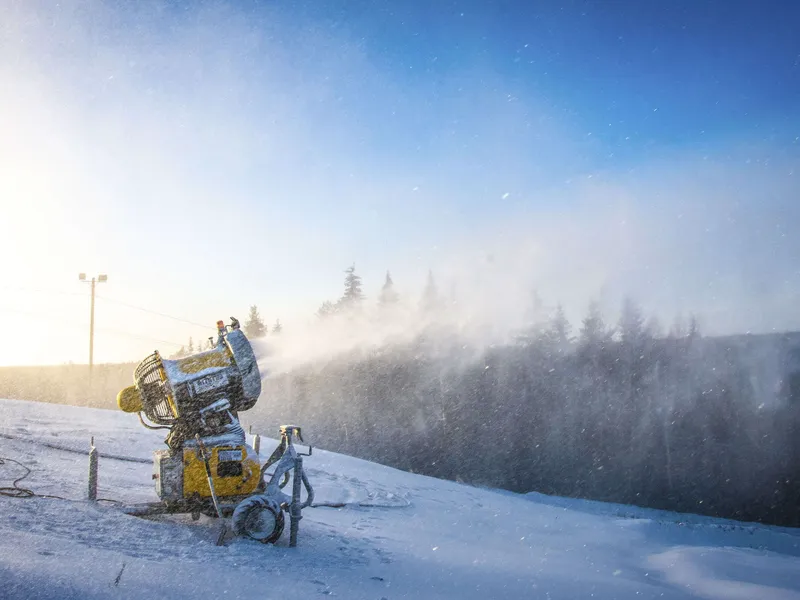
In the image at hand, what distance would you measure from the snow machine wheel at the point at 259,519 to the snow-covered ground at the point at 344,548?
157 millimetres

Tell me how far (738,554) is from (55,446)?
14848 millimetres

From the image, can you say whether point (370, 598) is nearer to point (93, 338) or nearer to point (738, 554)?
point (738, 554)

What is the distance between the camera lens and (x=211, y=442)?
653 centimetres

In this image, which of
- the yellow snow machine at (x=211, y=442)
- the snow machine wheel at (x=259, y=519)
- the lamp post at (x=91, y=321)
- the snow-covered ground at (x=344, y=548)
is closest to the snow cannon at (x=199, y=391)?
the yellow snow machine at (x=211, y=442)

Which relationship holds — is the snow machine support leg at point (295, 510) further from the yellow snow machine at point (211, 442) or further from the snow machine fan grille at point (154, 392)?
the snow machine fan grille at point (154, 392)

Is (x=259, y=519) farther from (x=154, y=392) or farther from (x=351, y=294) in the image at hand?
(x=351, y=294)

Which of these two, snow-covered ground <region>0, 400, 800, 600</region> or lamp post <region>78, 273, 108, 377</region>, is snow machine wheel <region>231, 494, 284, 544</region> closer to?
snow-covered ground <region>0, 400, 800, 600</region>

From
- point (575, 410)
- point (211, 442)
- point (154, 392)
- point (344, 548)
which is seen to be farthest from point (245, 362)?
point (575, 410)

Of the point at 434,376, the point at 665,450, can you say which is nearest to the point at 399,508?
the point at 434,376

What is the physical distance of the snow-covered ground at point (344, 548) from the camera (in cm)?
456

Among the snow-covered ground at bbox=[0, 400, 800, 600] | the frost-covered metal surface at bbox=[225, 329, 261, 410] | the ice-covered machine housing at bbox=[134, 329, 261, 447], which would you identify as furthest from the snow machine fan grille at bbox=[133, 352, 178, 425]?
the snow-covered ground at bbox=[0, 400, 800, 600]

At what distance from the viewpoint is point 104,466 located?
10.5m

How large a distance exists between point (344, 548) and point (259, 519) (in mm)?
1414

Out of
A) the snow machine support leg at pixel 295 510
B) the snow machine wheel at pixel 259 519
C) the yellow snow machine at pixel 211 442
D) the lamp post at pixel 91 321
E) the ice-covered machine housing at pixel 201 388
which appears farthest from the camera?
the lamp post at pixel 91 321
